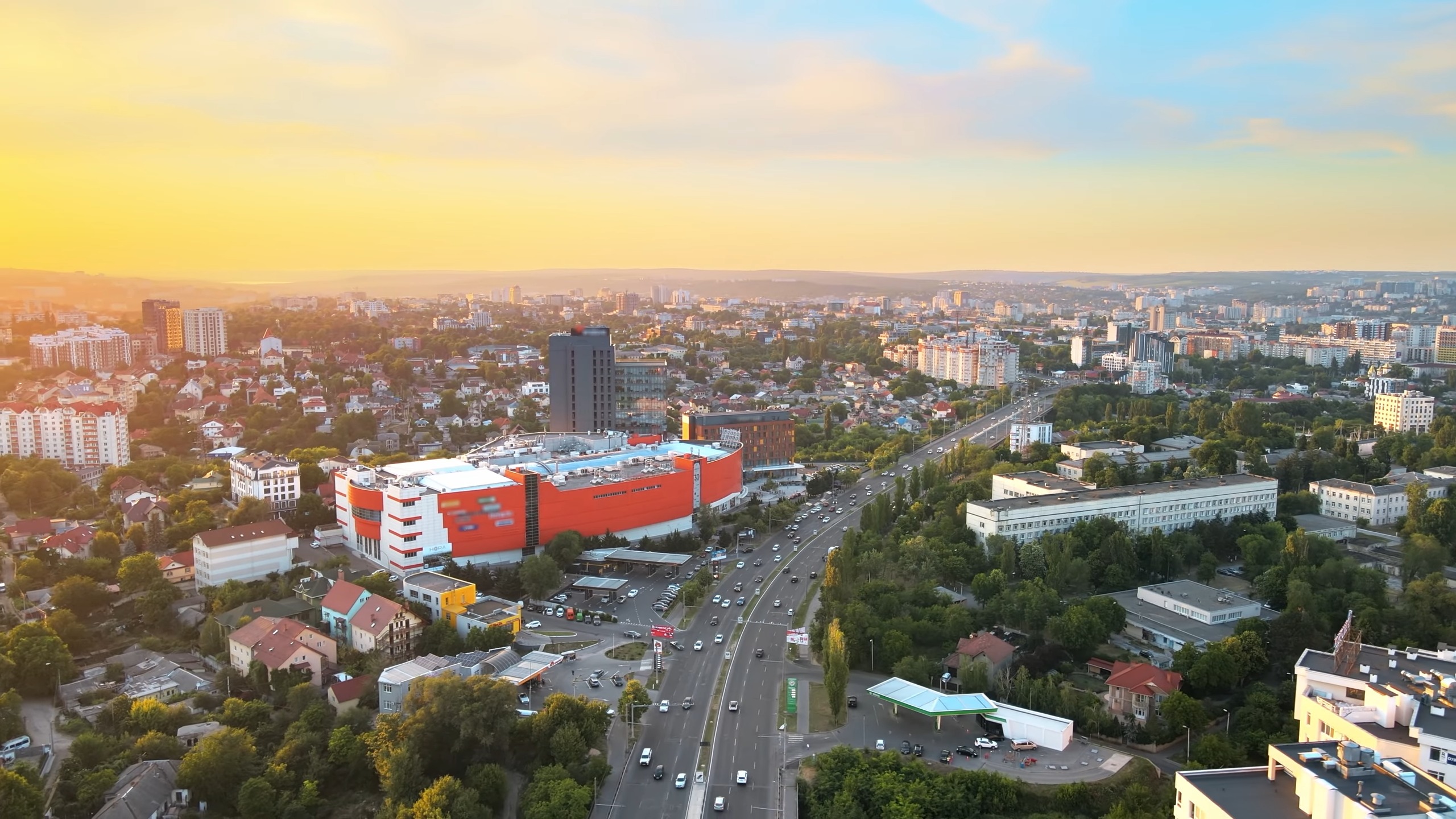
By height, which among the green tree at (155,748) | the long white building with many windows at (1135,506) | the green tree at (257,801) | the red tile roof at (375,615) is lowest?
the green tree at (257,801)

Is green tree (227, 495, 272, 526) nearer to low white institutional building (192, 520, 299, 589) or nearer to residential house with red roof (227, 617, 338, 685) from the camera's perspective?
low white institutional building (192, 520, 299, 589)

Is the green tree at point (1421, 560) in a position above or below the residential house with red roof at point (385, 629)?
above

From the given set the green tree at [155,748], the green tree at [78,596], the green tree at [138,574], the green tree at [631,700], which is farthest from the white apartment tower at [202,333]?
the green tree at [631,700]

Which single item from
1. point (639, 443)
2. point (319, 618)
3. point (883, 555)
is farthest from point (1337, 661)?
point (639, 443)

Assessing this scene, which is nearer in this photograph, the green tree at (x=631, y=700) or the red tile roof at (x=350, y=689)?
the green tree at (x=631, y=700)

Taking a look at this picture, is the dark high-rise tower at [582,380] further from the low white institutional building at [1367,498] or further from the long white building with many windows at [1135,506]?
the low white institutional building at [1367,498]

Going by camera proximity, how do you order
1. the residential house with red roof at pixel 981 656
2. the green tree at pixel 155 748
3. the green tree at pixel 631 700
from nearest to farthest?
the green tree at pixel 155 748, the green tree at pixel 631 700, the residential house with red roof at pixel 981 656

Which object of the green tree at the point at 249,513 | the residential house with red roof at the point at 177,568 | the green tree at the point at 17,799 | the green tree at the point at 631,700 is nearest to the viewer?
the green tree at the point at 17,799

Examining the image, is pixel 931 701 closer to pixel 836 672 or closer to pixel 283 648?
pixel 836 672
